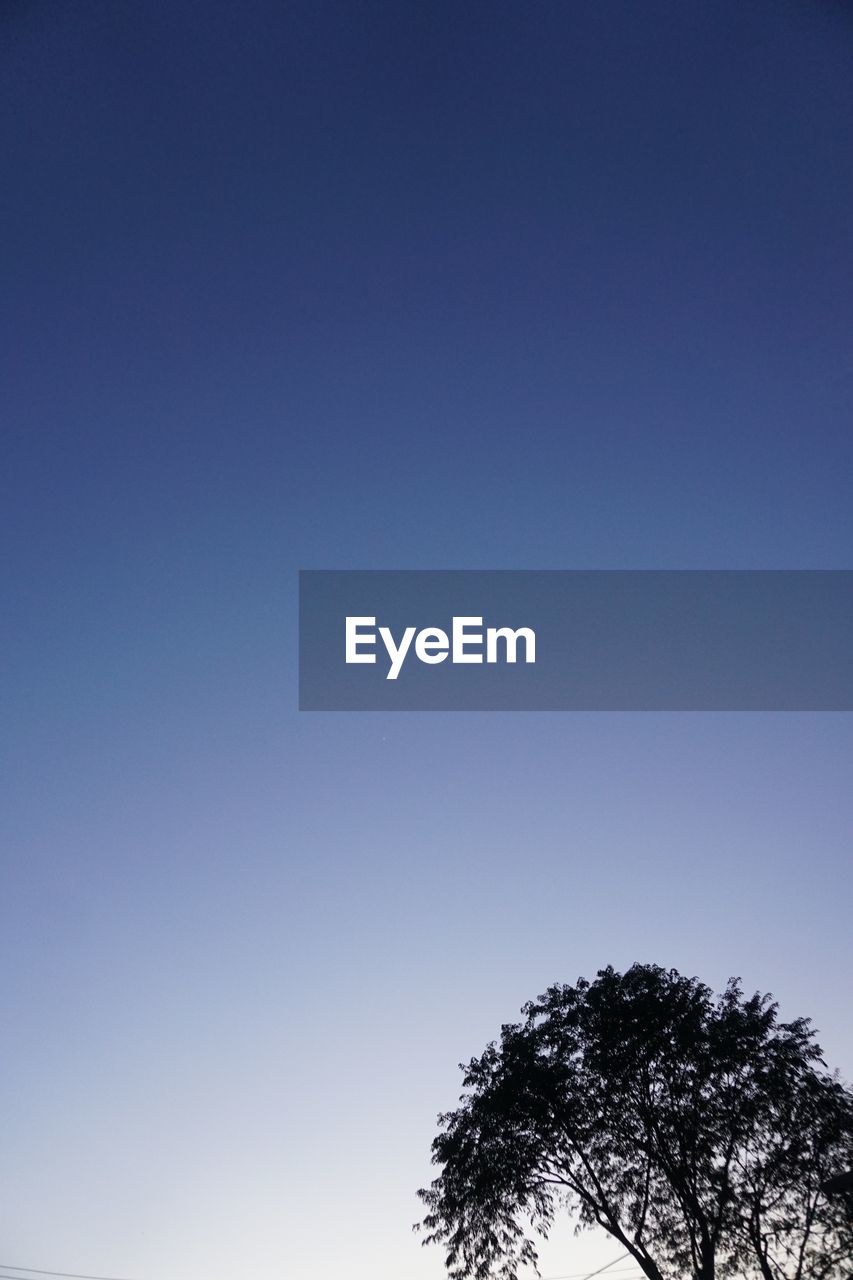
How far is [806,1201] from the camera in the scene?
81.1 feet

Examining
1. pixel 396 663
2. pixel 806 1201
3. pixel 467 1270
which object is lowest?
pixel 467 1270

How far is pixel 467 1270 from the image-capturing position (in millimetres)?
26141

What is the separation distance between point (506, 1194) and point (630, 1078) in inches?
188

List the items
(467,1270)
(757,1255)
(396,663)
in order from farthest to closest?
1. (467,1270)
2. (757,1255)
3. (396,663)

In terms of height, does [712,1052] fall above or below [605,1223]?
above

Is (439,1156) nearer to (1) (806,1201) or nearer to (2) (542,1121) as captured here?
(2) (542,1121)

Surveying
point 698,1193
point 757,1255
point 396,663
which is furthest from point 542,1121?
point 396,663

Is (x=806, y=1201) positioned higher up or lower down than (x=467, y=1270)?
higher up

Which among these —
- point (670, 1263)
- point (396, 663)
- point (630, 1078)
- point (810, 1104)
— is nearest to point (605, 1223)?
point (670, 1263)

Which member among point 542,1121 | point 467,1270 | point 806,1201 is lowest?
point 467,1270

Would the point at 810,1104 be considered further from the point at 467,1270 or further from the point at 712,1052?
the point at 467,1270

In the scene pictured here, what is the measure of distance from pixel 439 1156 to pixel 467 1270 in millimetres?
2958

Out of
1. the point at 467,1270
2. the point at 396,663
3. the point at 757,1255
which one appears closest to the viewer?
the point at 396,663

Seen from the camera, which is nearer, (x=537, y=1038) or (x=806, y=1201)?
(x=806, y=1201)
